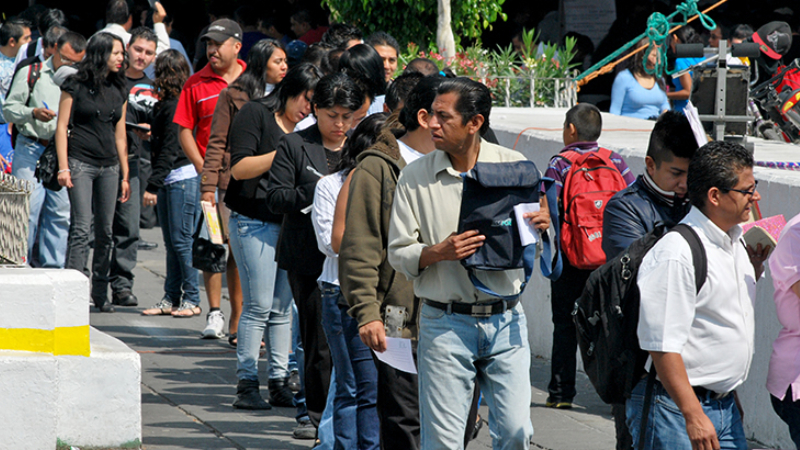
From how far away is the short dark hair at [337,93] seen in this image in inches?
207

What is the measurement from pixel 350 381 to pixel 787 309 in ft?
6.25

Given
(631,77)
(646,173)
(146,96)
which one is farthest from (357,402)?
(631,77)

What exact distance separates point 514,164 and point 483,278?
1.42ft

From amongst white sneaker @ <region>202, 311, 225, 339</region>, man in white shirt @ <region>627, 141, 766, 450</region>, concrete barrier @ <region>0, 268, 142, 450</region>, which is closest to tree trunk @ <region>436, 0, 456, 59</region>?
white sneaker @ <region>202, 311, 225, 339</region>

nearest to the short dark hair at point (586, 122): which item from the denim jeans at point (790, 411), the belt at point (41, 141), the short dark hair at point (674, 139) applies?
the short dark hair at point (674, 139)

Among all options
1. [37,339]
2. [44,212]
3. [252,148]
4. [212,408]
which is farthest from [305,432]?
[44,212]

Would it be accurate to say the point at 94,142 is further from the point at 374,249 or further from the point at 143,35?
the point at 374,249

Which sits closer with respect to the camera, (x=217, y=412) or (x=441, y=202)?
(x=441, y=202)

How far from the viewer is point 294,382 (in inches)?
261

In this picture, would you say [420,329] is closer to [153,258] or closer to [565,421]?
[565,421]

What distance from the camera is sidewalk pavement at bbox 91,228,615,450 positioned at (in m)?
5.68

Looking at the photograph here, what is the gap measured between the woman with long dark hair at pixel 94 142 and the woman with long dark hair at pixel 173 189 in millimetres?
303

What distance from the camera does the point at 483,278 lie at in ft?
12.6

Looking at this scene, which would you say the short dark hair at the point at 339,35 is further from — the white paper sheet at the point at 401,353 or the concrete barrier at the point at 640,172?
the white paper sheet at the point at 401,353
